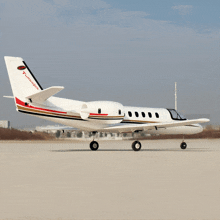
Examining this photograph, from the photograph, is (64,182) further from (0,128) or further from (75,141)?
(0,128)

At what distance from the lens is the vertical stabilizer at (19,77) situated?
23422 mm

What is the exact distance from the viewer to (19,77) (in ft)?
77.6

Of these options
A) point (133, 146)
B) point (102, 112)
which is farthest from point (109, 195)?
point (133, 146)

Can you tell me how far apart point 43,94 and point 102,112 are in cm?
441

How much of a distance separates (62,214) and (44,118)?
1790cm

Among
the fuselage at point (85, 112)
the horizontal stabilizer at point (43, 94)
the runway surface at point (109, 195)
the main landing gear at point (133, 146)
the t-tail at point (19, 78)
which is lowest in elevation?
the runway surface at point (109, 195)

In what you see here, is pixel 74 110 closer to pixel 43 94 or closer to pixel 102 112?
pixel 102 112

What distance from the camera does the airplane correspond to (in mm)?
23312

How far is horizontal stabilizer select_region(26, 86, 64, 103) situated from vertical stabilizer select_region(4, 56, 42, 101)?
0.68m

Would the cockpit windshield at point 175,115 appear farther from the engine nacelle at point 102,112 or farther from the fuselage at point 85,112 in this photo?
the engine nacelle at point 102,112

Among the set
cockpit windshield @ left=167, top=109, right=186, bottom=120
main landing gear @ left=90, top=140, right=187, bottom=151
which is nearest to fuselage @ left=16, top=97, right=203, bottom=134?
main landing gear @ left=90, top=140, right=187, bottom=151

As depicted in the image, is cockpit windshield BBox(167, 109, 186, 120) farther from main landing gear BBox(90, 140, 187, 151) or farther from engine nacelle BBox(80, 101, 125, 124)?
engine nacelle BBox(80, 101, 125, 124)

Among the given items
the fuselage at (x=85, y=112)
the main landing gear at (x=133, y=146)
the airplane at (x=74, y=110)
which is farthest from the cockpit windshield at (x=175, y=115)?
the fuselage at (x=85, y=112)

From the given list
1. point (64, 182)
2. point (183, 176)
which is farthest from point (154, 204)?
point (183, 176)
